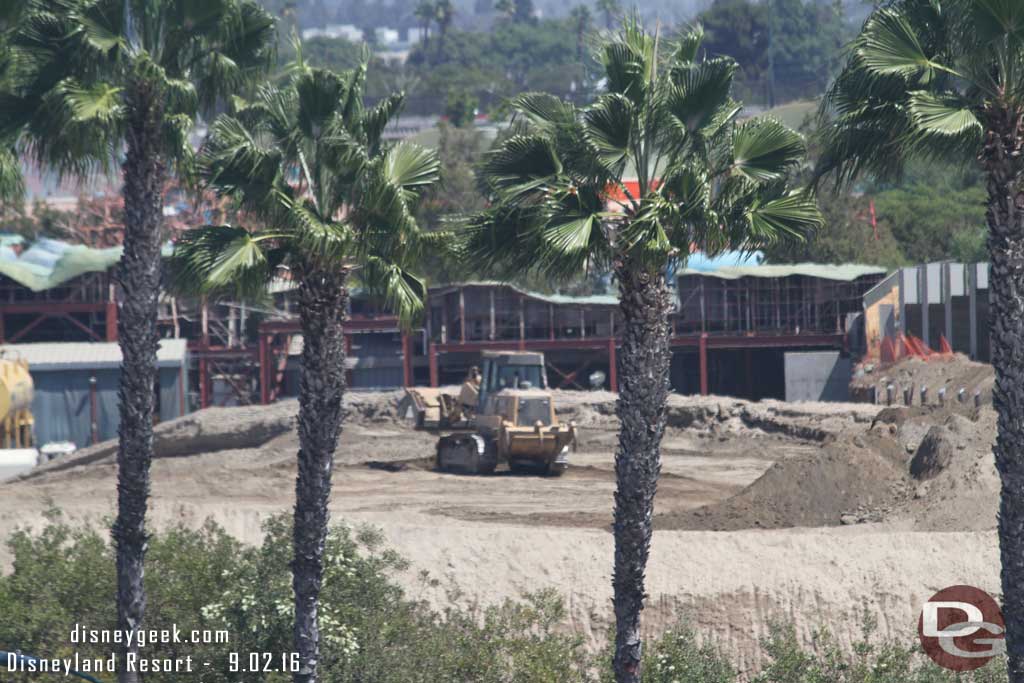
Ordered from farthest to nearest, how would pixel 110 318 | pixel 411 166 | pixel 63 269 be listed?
pixel 110 318 → pixel 63 269 → pixel 411 166

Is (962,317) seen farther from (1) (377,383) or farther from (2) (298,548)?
(2) (298,548)

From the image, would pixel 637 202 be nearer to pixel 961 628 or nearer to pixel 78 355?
pixel 961 628

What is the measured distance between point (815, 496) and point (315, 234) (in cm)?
1833

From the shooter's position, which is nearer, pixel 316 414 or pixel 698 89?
pixel 698 89

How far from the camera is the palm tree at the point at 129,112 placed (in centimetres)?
1917

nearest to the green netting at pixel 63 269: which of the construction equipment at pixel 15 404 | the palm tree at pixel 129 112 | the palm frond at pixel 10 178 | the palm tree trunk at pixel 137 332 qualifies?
Answer: the construction equipment at pixel 15 404

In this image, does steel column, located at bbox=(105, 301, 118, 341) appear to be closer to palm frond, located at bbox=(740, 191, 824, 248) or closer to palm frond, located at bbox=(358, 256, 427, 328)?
palm frond, located at bbox=(358, 256, 427, 328)

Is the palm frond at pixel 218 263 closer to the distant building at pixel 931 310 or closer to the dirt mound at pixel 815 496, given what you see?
the dirt mound at pixel 815 496

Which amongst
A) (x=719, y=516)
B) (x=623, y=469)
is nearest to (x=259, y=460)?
(x=719, y=516)

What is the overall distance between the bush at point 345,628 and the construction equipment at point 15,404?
98.0ft

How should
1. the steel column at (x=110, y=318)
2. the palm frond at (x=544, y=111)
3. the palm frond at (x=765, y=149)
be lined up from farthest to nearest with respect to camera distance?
the steel column at (x=110, y=318)
the palm frond at (x=544, y=111)
the palm frond at (x=765, y=149)

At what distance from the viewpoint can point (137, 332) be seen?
19219 millimetres

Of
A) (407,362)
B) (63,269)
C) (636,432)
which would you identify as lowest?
(636,432)

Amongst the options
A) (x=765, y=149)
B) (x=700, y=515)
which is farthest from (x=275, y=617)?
(x=700, y=515)
